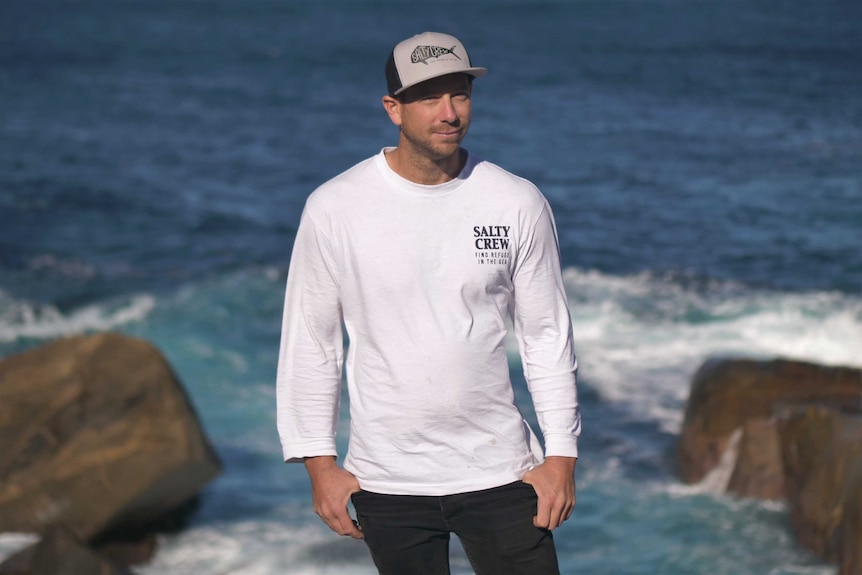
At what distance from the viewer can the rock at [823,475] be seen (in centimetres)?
763

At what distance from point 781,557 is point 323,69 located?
97.9 feet

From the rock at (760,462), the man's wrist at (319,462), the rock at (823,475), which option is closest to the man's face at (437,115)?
the man's wrist at (319,462)

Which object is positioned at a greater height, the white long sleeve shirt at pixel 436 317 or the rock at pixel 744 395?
the white long sleeve shirt at pixel 436 317

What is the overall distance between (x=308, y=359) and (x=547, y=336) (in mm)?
641

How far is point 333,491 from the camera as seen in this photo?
340 cm

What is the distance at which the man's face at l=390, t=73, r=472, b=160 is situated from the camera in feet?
10.9

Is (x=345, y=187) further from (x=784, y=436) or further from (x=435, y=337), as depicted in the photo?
(x=784, y=436)

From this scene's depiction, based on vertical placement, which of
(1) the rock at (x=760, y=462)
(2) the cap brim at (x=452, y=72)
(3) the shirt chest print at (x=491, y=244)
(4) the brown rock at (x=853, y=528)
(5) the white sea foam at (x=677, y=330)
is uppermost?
(2) the cap brim at (x=452, y=72)

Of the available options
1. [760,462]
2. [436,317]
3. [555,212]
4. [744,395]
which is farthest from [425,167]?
[555,212]

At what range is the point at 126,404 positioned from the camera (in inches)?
336

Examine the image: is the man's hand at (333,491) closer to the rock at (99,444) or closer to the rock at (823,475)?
the rock at (823,475)

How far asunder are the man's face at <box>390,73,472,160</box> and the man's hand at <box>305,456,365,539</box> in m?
0.86

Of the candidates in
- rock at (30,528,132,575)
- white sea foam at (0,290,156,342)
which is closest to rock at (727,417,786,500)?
rock at (30,528,132,575)

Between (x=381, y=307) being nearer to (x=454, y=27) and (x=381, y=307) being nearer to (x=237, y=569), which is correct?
(x=237, y=569)
